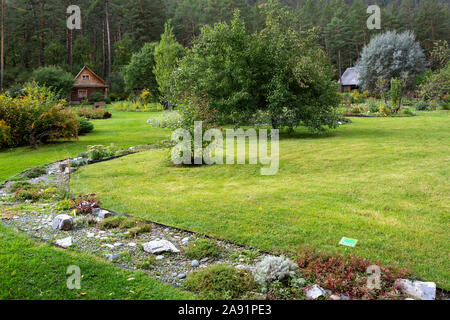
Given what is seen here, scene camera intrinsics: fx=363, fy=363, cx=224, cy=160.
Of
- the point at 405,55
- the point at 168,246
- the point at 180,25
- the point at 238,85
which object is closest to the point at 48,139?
the point at 238,85

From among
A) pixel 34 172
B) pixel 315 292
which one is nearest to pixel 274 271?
pixel 315 292

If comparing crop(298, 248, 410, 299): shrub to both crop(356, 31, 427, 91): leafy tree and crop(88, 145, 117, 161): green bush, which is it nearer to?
crop(88, 145, 117, 161): green bush

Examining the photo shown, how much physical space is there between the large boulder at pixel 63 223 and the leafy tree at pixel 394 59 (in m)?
31.6

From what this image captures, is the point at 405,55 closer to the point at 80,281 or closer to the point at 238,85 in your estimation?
the point at 238,85

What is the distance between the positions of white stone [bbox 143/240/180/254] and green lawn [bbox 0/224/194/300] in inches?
22.5

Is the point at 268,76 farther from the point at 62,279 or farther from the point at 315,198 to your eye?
Result: the point at 62,279

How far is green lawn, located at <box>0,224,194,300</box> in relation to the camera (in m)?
3.37

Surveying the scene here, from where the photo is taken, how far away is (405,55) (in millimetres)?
31969

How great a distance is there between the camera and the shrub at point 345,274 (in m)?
3.40

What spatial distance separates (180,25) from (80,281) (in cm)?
4569

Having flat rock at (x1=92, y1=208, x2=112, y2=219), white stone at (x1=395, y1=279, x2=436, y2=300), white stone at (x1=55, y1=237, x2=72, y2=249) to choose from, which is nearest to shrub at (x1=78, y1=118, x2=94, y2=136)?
flat rock at (x1=92, y1=208, x2=112, y2=219)

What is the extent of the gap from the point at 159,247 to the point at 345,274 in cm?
216

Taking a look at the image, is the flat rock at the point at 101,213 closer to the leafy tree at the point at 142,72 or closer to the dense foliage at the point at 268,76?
the dense foliage at the point at 268,76

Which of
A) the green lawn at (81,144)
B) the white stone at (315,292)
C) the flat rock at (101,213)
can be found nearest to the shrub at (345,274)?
the white stone at (315,292)
